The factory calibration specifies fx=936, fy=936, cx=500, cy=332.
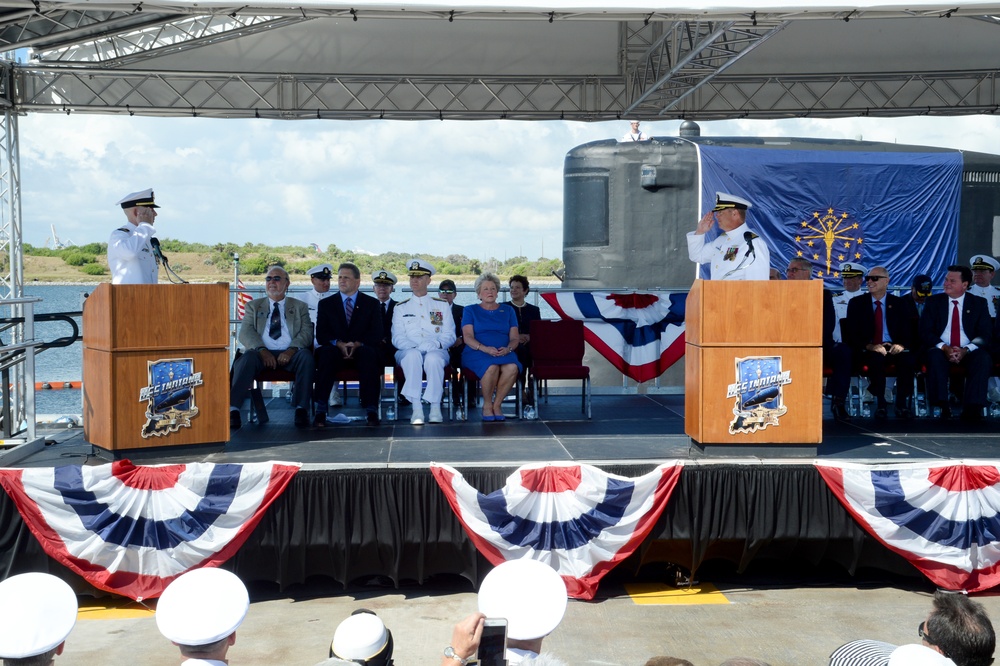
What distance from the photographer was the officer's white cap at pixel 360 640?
8.39 ft

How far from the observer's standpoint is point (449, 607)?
6.02m

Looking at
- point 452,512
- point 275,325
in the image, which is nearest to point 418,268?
point 275,325

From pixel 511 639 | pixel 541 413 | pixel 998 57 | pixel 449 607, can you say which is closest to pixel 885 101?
pixel 998 57

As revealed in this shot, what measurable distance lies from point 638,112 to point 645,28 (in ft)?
4.19

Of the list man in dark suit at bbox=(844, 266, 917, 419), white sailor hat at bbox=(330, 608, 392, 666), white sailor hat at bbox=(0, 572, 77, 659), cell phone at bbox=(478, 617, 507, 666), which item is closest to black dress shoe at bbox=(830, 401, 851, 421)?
man in dark suit at bbox=(844, 266, 917, 419)

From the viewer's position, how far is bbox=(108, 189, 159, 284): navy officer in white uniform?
6.45 m

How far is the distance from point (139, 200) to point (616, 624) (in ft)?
14.3

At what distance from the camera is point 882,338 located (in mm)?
8625

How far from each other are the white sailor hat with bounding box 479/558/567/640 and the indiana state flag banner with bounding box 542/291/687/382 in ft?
25.1

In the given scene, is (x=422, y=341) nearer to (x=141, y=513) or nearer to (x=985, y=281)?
(x=141, y=513)

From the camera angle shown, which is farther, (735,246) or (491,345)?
(491,345)

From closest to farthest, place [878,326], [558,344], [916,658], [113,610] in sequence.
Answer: [916,658] → [113,610] → [558,344] → [878,326]

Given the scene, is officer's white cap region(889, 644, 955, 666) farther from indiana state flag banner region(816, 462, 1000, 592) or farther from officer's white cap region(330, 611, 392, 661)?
indiana state flag banner region(816, 462, 1000, 592)

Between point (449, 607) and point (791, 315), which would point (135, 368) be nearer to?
point (449, 607)
